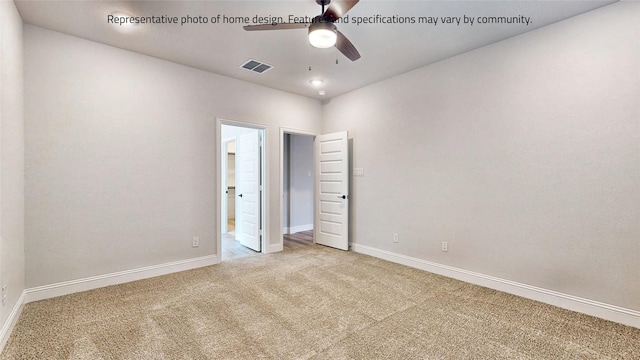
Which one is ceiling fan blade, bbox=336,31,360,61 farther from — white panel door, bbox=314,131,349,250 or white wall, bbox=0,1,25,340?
white wall, bbox=0,1,25,340

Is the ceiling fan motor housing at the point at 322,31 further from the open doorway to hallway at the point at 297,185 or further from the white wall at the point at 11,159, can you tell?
the open doorway to hallway at the point at 297,185

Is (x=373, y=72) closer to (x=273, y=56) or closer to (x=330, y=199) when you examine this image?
(x=273, y=56)

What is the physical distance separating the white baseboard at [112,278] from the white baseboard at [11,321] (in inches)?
5.6

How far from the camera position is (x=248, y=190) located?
16.9 ft

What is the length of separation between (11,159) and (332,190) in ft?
12.9

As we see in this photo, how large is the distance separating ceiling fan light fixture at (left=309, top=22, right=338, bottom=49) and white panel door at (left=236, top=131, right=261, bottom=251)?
284 cm

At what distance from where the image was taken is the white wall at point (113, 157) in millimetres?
2926

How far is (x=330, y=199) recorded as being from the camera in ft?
16.8

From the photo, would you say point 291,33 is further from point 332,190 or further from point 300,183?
point 300,183

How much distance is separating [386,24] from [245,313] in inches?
124

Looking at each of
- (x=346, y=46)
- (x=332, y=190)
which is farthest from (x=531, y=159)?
(x=332, y=190)

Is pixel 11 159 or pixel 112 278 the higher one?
pixel 11 159

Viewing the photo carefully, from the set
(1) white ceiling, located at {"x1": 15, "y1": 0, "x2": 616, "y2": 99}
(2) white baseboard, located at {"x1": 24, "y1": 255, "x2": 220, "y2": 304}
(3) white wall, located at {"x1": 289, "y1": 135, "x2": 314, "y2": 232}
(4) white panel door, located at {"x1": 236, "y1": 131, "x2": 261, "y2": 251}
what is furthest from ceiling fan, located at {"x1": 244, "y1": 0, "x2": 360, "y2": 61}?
(3) white wall, located at {"x1": 289, "y1": 135, "x2": 314, "y2": 232}

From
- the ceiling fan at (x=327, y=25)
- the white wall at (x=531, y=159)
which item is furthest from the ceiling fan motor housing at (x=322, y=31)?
the white wall at (x=531, y=159)
